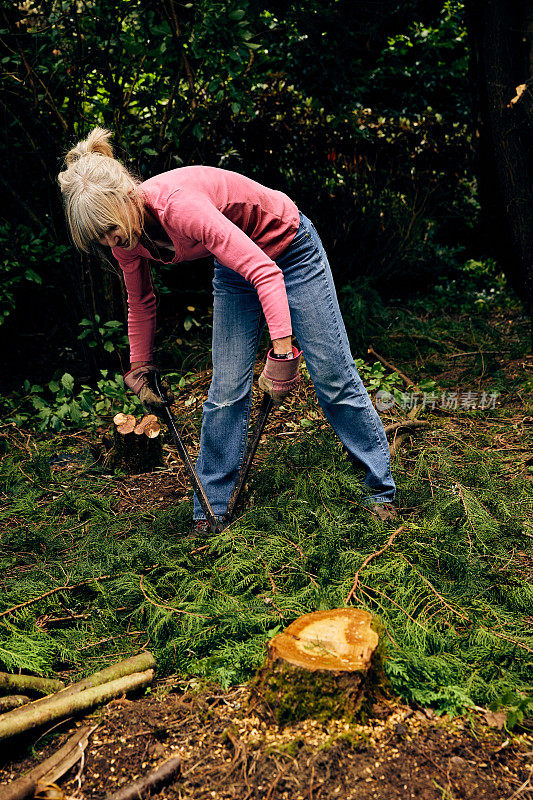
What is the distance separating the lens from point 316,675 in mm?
1609

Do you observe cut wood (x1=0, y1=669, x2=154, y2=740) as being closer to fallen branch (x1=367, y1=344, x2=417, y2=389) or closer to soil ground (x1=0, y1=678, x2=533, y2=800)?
soil ground (x1=0, y1=678, x2=533, y2=800)

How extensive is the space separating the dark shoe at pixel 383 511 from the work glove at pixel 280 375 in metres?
0.73

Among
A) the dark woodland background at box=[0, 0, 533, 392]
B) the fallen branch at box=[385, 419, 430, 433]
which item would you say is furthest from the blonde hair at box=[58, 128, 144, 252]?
the dark woodland background at box=[0, 0, 533, 392]

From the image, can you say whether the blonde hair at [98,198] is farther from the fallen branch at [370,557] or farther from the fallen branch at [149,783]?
the fallen branch at [149,783]

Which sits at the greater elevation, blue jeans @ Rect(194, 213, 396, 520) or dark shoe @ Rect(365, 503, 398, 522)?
blue jeans @ Rect(194, 213, 396, 520)

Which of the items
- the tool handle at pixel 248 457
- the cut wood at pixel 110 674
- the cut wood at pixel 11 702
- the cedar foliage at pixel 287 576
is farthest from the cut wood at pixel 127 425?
the cut wood at pixel 11 702

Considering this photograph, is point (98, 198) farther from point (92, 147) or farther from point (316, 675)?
point (316, 675)

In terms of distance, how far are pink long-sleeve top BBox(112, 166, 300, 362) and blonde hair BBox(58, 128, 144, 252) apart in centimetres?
9

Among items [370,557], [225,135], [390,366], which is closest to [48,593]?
[370,557]

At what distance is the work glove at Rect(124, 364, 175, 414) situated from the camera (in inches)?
110

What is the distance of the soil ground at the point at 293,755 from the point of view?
4.91 ft

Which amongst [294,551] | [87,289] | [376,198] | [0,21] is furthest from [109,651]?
[376,198]

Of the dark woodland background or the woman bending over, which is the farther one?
the dark woodland background

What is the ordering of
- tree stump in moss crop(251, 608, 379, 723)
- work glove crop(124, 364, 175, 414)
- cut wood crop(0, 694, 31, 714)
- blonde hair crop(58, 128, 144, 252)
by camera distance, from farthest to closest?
1. work glove crop(124, 364, 175, 414)
2. blonde hair crop(58, 128, 144, 252)
3. cut wood crop(0, 694, 31, 714)
4. tree stump in moss crop(251, 608, 379, 723)
